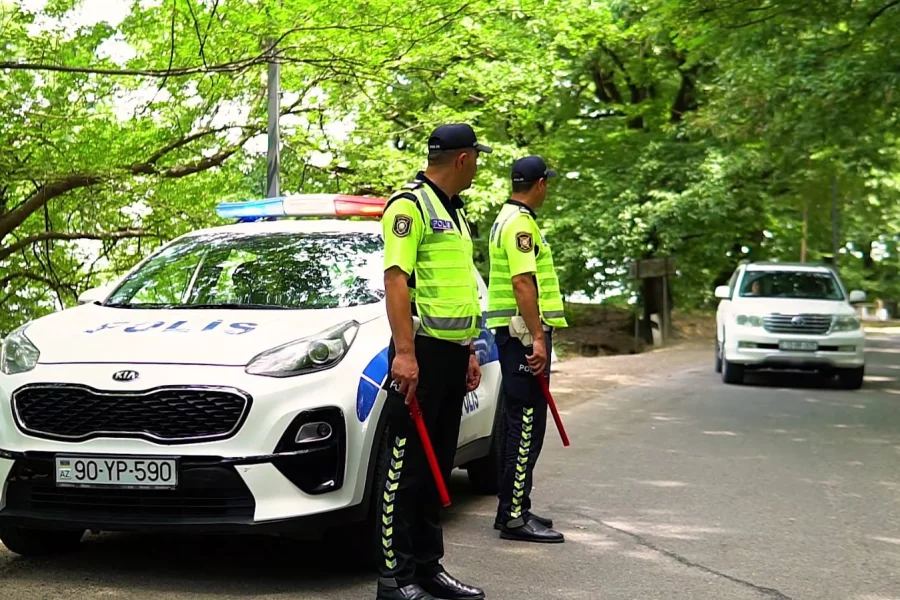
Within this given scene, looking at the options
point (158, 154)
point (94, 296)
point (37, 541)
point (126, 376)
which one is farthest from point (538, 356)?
point (158, 154)

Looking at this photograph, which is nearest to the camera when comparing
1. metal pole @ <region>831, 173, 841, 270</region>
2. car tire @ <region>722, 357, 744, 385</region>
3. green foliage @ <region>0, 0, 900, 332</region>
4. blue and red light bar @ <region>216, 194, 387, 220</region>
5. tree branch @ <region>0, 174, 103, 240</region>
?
blue and red light bar @ <region>216, 194, 387, 220</region>

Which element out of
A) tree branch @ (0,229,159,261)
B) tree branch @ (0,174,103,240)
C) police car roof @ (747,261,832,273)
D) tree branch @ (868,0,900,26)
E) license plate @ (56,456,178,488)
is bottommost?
license plate @ (56,456,178,488)

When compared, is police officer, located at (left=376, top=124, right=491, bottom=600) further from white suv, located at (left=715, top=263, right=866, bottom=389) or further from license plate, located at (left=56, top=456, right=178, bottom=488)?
white suv, located at (left=715, top=263, right=866, bottom=389)

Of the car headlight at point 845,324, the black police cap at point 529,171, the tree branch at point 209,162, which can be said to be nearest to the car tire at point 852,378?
the car headlight at point 845,324

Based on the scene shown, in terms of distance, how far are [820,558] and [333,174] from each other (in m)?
12.9

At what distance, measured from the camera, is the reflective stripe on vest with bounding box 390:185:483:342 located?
4492mm

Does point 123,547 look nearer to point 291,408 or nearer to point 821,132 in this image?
point 291,408

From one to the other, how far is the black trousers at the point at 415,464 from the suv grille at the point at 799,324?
476 inches

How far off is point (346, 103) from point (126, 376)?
1159 centimetres

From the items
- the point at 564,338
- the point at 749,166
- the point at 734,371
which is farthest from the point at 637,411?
the point at 564,338

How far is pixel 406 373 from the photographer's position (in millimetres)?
4316

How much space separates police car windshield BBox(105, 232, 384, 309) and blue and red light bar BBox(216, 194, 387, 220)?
1.57 feet

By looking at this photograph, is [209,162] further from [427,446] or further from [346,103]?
[427,446]

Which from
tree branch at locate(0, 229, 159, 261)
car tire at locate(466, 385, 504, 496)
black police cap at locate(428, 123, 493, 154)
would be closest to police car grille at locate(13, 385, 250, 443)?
black police cap at locate(428, 123, 493, 154)
